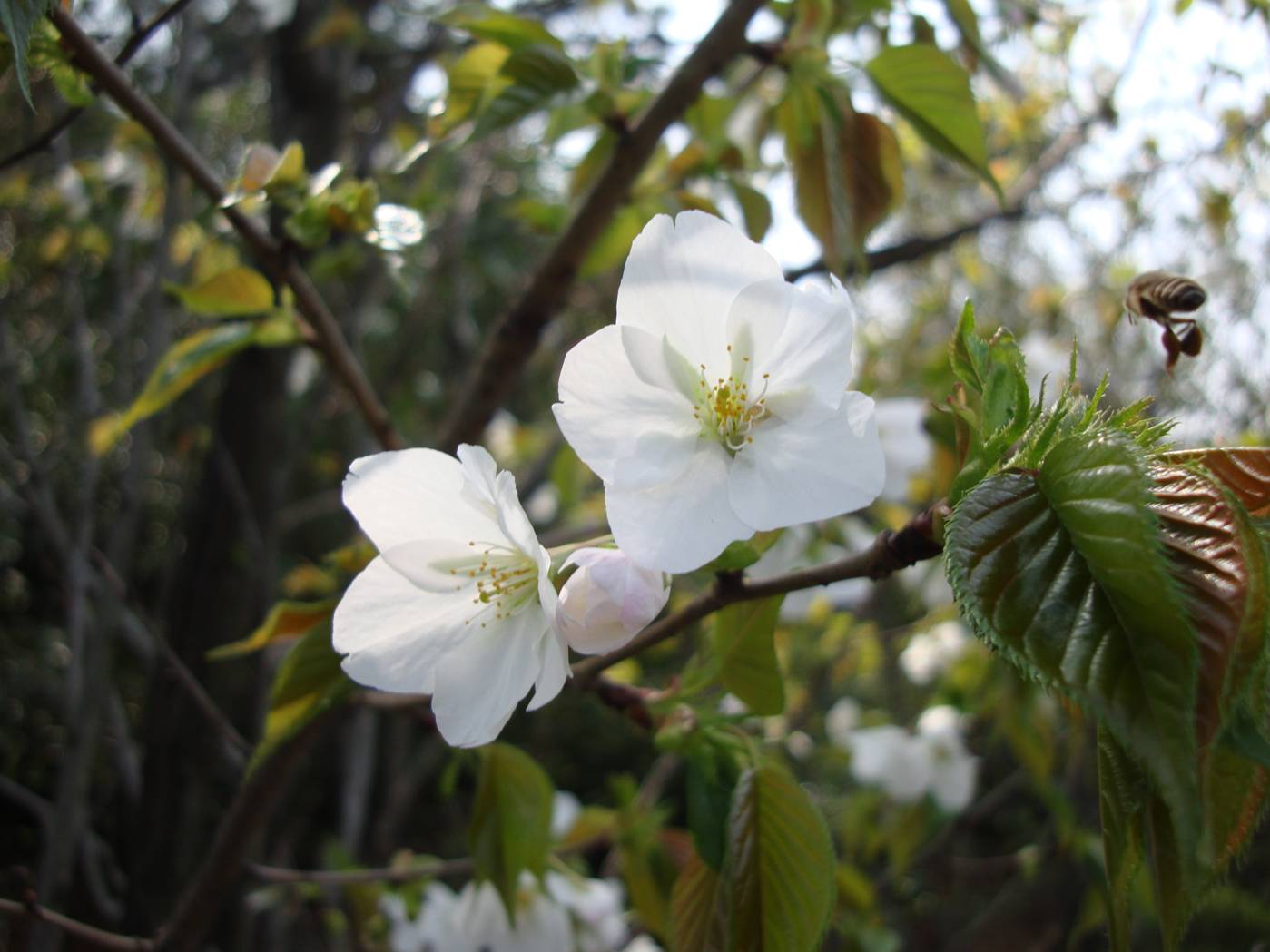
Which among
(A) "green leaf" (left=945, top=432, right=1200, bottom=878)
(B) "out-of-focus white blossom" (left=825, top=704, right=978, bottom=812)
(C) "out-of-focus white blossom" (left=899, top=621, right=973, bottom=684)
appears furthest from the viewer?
(C) "out-of-focus white blossom" (left=899, top=621, right=973, bottom=684)

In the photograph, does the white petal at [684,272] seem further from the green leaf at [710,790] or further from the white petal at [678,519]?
the green leaf at [710,790]

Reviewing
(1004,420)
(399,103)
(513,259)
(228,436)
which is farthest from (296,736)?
(513,259)

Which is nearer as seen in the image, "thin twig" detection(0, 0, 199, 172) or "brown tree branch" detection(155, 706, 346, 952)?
"thin twig" detection(0, 0, 199, 172)

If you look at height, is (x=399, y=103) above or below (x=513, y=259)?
above

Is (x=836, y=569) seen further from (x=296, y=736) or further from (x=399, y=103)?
(x=399, y=103)

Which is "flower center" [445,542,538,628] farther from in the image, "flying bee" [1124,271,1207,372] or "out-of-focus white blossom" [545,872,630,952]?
"out-of-focus white blossom" [545,872,630,952]

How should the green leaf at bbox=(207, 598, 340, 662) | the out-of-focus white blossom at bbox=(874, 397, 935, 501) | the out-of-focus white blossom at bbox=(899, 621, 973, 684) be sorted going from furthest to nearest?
the out-of-focus white blossom at bbox=(899, 621, 973, 684), the out-of-focus white blossom at bbox=(874, 397, 935, 501), the green leaf at bbox=(207, 598, 340, 662)

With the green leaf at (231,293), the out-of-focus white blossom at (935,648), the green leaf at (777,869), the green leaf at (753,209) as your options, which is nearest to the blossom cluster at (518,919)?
the green leaf at (777,869)

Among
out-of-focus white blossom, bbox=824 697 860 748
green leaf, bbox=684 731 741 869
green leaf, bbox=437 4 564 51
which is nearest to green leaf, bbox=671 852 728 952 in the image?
green leaf, bbox=684 731 741 869
